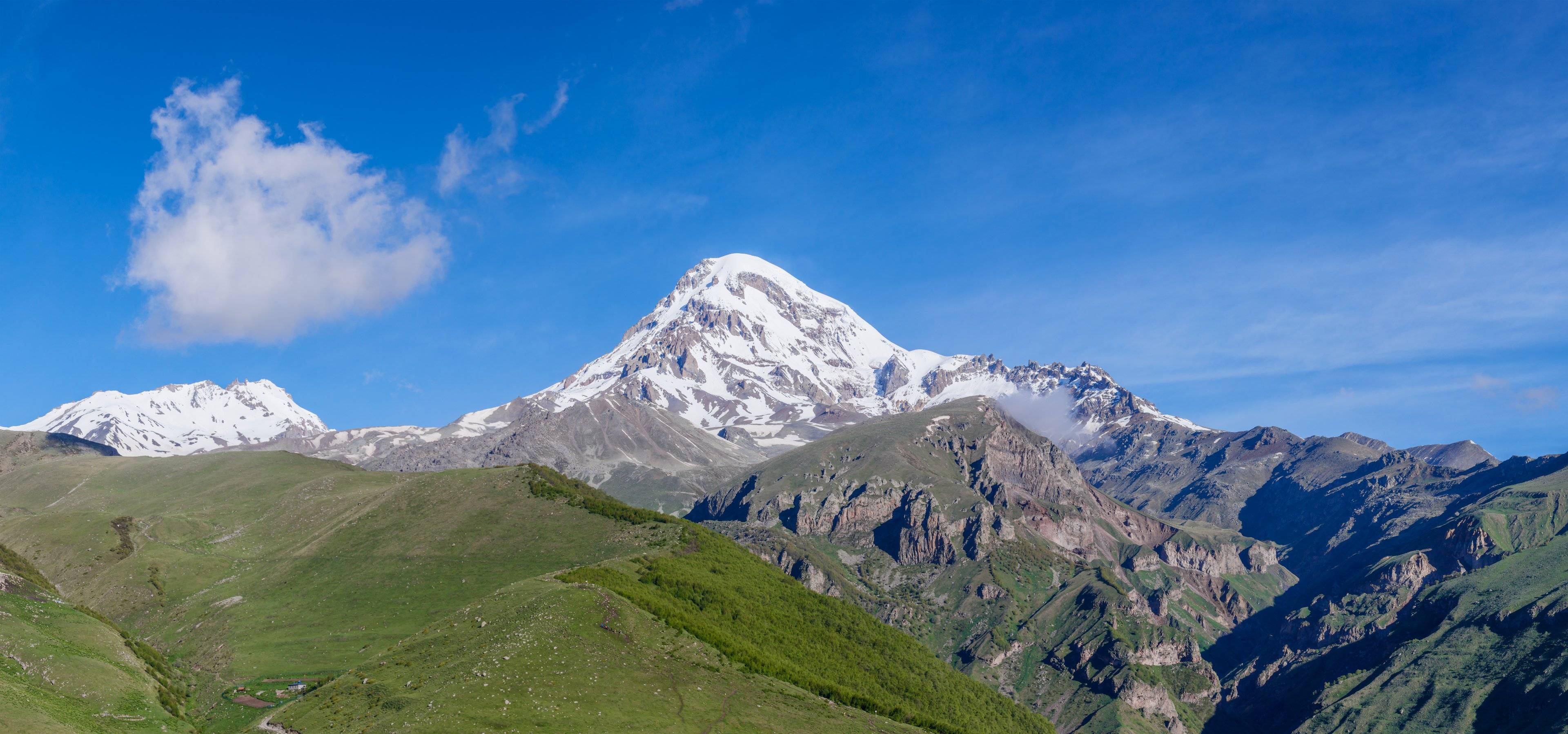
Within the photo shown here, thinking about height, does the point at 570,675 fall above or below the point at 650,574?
below

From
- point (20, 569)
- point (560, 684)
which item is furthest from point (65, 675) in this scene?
point (20, 569)

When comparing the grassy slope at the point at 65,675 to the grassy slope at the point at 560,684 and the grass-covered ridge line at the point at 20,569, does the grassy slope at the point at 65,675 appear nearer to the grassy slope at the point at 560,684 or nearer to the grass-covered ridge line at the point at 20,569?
the grass-covered ridge line at the point at 20,569

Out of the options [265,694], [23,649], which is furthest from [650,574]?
[23,649]

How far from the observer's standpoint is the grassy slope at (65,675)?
107 meters

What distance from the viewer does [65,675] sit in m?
123

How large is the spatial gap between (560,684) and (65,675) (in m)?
60.7

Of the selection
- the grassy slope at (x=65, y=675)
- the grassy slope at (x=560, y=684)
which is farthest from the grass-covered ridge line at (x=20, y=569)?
the grassy slope at (x=560, y=684)

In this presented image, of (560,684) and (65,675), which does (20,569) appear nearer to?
(65,675)

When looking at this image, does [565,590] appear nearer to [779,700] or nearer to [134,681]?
[779,700]

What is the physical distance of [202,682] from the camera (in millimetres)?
169125

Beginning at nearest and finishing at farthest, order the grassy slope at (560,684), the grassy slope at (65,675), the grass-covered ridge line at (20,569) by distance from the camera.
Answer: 1. the grassy slope at (65,675)
2. the grassy slope at (560,684)
3. the grass-covered ridge line at (20,569)

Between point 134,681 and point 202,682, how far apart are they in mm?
35856

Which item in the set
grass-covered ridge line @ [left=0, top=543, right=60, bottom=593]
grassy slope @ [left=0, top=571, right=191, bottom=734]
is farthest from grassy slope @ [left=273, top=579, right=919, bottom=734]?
grass-covered ridge line @ [left=0, top=543, right=60, bottom=593]

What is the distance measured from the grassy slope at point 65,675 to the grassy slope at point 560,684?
18.3 m
